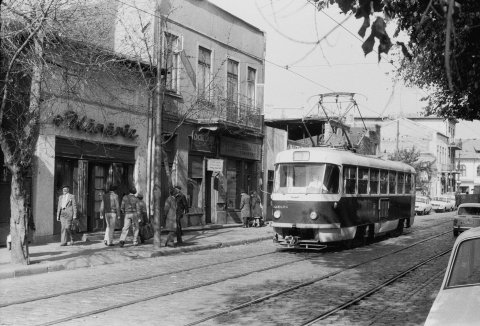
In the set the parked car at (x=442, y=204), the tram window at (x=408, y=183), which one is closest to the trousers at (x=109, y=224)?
the tram window at (x=408, y=183)

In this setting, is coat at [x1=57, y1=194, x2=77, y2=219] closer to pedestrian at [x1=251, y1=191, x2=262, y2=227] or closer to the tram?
the tram

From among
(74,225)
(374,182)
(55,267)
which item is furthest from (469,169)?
(55,267)

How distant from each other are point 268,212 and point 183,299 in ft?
72.4

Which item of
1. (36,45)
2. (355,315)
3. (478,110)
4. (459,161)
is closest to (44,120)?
(36,45)

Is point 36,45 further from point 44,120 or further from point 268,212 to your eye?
point 268,212

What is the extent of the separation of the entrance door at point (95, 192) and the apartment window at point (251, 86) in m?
10.4

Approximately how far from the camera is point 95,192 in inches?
762

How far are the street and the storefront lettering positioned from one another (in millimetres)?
5268

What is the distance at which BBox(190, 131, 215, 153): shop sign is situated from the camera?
950 inches

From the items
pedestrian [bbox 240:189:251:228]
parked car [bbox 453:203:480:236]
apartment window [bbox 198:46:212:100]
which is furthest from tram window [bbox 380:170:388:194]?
apartment window [bbox 198:46:212:100]

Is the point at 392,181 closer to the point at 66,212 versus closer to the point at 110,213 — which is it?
the point at 110,213

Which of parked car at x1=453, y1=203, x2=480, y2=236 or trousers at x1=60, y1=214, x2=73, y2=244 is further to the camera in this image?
parked car at x1=453, y1=203, x2=480, y2=236

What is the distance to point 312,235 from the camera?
17.4 metres

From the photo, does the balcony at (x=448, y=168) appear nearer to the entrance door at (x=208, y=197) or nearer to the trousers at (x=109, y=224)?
the entrance door at (x=208, y=197)
